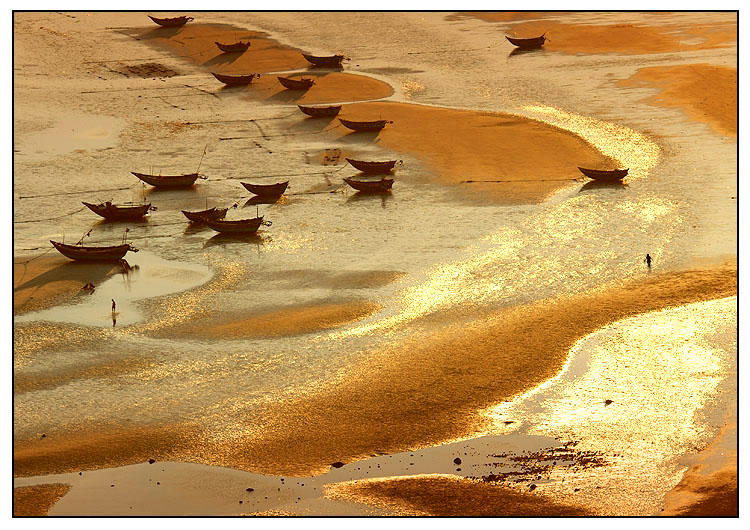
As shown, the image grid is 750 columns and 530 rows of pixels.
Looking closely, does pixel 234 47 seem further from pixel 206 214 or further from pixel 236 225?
pixel 236 225

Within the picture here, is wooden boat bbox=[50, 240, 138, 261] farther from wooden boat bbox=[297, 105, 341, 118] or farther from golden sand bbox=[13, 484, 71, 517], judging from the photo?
wooden boat bbox=[297, 105, 341, 118]

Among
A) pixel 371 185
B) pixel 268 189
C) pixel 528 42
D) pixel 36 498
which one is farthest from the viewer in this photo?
pixel 528 42

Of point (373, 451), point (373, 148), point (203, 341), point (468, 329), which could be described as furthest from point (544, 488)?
point (373, 148)

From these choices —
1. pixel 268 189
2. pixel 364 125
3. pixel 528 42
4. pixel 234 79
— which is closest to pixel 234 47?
pixel 234 79

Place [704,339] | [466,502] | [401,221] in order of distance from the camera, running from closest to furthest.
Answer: [466,502], [704,339], [401,221]

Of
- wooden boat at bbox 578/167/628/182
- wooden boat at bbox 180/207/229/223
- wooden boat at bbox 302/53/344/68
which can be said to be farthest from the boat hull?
wooden boat at bbox 302/53/344/68

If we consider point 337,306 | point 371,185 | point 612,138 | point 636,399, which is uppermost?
point 636,399

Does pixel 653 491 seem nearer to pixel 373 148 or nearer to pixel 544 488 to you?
pixel 544 488
